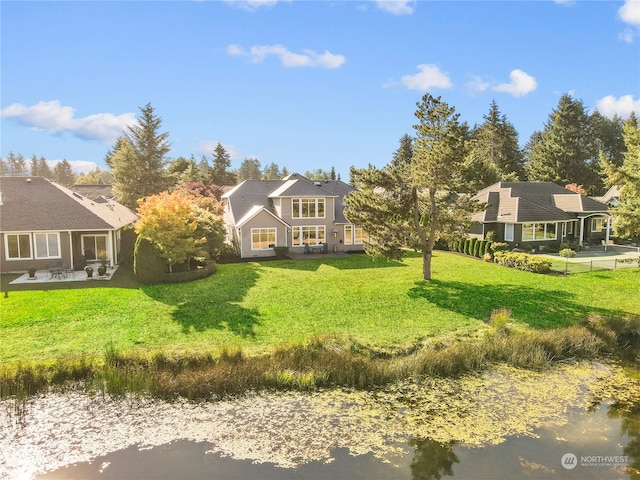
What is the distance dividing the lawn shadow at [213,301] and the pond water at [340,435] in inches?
201

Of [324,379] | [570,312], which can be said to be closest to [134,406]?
[324,379]

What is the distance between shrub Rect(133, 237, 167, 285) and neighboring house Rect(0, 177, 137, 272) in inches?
160

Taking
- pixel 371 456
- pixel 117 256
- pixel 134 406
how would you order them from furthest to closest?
pixel 117 256 < pixel 134 406 < pixel 371 456

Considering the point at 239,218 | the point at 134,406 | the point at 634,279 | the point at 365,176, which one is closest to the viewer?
the point at 134,406

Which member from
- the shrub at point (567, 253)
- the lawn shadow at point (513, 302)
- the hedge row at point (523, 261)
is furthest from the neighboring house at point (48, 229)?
the shrub at point (567, 253)

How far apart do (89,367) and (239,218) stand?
68.1 ft

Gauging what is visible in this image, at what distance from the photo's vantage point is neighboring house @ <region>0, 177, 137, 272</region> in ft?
78.6

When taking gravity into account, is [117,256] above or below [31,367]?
above

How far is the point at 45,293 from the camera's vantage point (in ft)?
64.2

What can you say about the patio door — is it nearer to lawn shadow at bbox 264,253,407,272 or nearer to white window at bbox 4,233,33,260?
white window at bbox 4,233,33,260

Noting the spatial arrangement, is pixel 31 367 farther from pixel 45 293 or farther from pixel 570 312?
pixel 570 312

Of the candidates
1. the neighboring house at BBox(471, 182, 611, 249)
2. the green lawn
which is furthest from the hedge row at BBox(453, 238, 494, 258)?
the green lawn

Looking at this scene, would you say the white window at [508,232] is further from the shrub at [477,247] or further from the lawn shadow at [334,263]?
the lawn shadow at [334,263]

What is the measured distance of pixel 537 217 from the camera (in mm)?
32531
